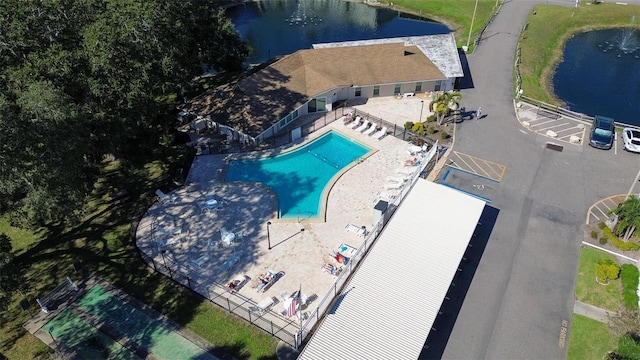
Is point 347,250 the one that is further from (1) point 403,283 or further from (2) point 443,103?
(2) point 443,103

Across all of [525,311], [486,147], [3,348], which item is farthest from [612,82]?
[3,348]

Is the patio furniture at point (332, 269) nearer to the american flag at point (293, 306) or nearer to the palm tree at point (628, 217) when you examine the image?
the american flag at point (293, 306)

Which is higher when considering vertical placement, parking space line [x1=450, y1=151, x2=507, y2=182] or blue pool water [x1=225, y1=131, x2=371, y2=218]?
parking space line [x1=450, y1=151, x2=507, y2=182]

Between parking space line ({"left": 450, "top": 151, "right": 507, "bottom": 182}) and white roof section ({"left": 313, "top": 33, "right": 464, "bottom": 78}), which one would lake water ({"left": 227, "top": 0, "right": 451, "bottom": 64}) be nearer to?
white roof section ({"left": 313, "top": 33, "right": 464, "bottom": 78})

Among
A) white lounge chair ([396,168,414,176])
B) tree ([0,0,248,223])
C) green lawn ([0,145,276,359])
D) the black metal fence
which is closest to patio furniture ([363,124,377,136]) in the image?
white lounge chair ([396,168,414,176])

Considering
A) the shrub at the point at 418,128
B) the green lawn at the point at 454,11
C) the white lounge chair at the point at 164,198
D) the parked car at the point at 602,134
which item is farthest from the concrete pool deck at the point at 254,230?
the green lawn at the point at 454,11

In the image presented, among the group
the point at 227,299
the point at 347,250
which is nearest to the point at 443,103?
the point at 347,250
